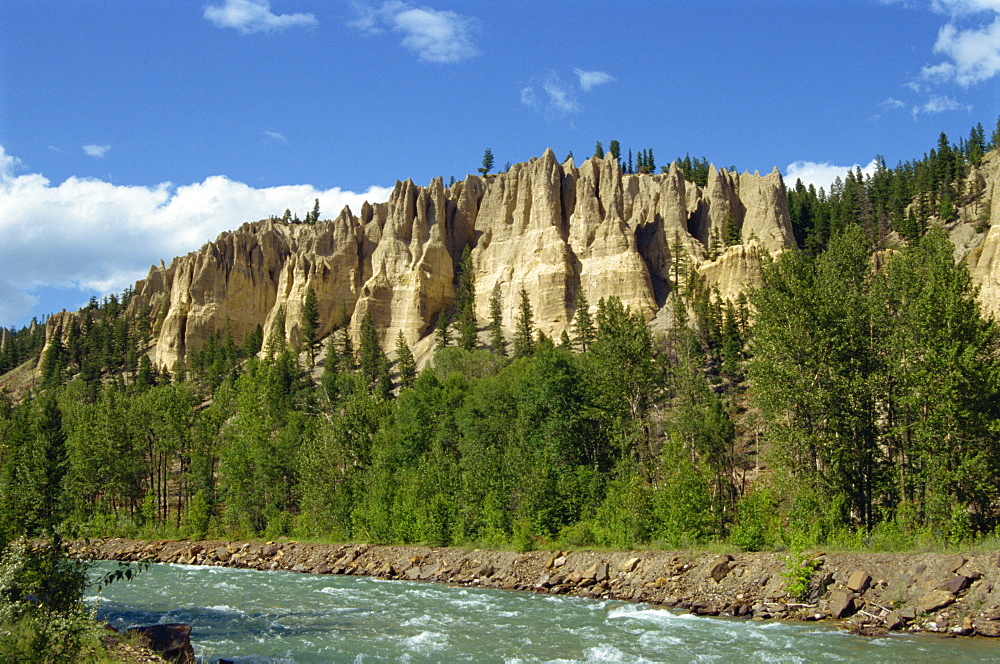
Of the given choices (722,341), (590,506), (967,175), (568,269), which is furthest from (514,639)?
(967,175)

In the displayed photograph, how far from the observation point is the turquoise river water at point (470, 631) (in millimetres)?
17859

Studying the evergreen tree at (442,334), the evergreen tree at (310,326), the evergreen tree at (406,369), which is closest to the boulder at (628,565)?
the evergreen tree at (406,369)

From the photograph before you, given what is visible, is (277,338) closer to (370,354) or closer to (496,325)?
(370,354)

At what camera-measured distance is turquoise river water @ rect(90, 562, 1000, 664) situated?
17.9 m

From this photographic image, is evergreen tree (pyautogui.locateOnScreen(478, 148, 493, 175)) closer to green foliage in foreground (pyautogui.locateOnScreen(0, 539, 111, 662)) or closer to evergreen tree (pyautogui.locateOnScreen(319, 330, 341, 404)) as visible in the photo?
evergreen tree (pyautogui.locateOnScreen(319, 330, 341, 404))

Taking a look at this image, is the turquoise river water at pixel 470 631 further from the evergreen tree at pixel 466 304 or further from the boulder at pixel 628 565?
the evergreen tree at pixel 466 304

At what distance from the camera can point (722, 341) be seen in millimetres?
66625

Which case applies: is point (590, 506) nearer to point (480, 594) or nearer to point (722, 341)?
point (480, 594)

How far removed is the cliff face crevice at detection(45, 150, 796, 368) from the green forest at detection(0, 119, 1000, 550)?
10273mm

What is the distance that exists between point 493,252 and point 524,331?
20568 mm

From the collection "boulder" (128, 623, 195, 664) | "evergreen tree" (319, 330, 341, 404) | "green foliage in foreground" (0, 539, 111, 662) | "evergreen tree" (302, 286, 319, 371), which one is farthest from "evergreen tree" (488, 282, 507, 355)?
"green foliage in foreground" (0, 539, 111, 662)

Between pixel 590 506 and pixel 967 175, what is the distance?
92667 millimetres

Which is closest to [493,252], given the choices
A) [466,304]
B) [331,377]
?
[466,304]

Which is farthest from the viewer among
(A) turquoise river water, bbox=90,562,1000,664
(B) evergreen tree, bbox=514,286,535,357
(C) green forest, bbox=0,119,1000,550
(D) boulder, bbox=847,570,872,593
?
(B) evergreen tree, bbox=514,286,535,357
